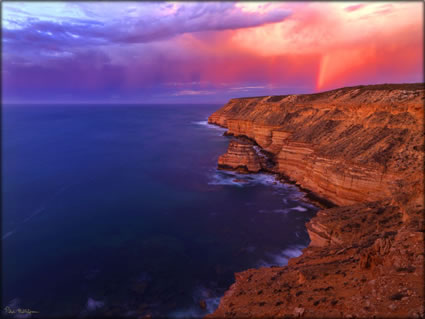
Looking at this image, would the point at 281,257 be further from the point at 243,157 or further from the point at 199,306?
the point at 243,157

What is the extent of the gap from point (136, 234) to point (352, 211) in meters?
18.7

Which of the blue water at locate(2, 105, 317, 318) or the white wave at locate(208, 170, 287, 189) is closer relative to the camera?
the blue water at locate(2, 105, 317, 318)

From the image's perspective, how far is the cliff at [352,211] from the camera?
31.4 ft

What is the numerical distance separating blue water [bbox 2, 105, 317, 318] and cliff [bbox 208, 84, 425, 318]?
348 cm

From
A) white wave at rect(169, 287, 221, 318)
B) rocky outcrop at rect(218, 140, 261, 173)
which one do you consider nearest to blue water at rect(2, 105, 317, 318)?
white wave at rect(169, 287, 221, 318)

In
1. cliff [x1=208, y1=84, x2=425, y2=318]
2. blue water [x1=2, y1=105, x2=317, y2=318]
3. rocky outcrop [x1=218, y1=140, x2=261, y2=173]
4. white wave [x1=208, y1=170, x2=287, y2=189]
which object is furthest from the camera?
rocky outcrop [x1=218, y1=140, x2=261, y2=173]

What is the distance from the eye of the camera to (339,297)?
977 cm

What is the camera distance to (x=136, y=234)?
22.9 meters

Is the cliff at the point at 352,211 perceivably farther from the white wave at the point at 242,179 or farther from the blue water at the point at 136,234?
the blue water at the point at 136,234

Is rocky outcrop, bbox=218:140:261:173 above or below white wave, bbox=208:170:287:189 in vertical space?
above

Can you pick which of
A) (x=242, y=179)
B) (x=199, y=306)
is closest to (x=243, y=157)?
(x=242, y=179)

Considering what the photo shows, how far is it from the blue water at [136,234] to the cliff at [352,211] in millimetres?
3483

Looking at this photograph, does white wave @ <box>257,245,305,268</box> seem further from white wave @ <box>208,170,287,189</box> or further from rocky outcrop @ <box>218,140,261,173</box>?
rocky outcrop @ <box>218,140,261,173</box>

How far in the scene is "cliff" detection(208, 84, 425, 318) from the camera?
9.59m
